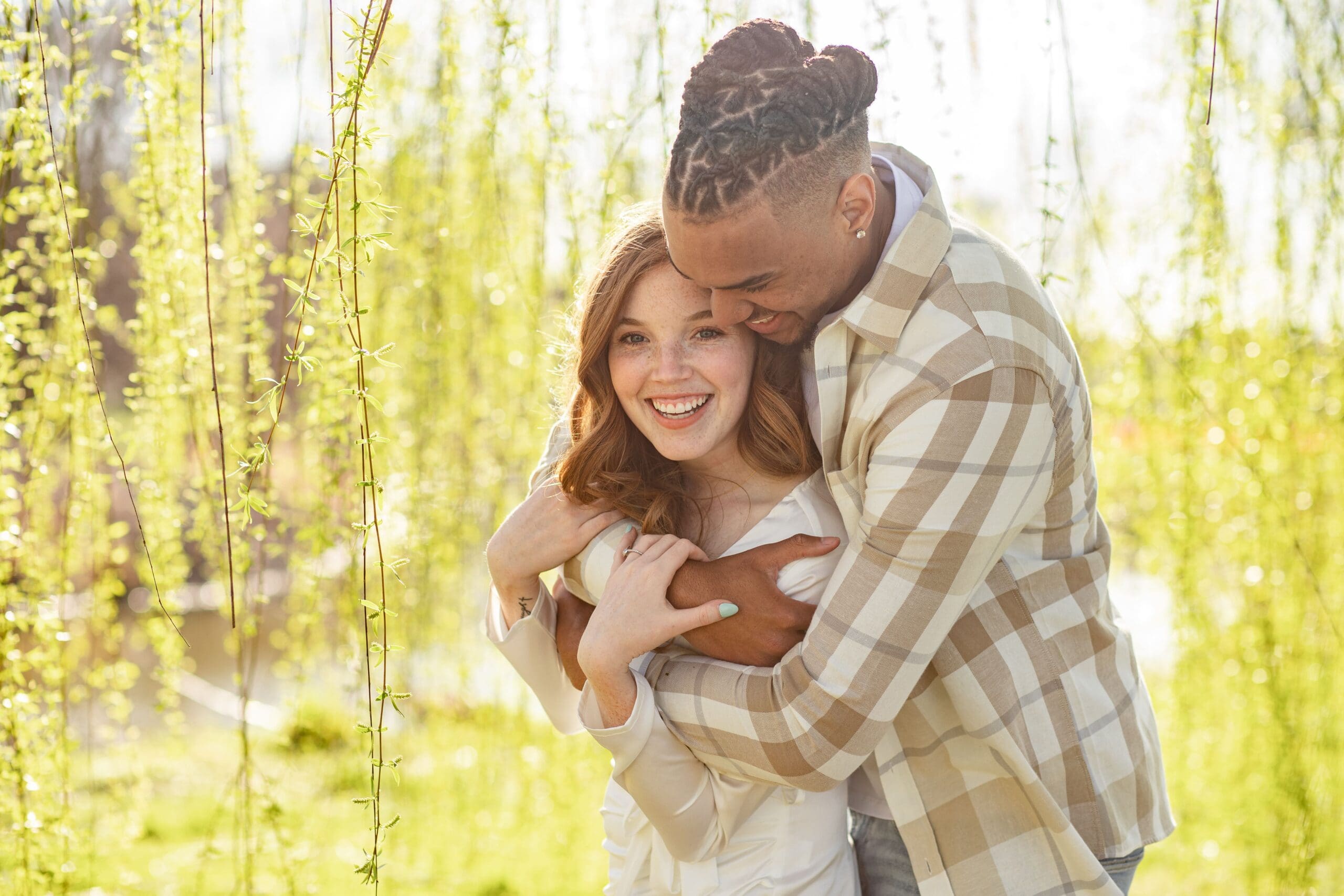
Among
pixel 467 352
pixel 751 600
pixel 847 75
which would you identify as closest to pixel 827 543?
pixel 751 600

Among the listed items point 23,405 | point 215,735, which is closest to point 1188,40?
point 23,405

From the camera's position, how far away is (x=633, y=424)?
156 centimetres

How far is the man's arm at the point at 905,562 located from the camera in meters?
1.14

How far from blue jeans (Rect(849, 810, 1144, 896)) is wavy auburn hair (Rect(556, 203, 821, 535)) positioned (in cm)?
47

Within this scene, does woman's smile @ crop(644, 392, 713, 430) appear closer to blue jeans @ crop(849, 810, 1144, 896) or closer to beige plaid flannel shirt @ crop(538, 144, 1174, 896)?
beige plaid flannel shirt @ crop(538, 144, 1174, 896)

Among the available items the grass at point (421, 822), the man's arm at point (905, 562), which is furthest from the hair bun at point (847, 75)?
the grass at point (421, 822)

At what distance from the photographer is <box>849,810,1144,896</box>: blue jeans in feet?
4.59

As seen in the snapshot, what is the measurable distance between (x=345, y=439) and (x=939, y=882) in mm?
1379

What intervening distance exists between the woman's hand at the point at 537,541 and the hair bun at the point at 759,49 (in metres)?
0.61

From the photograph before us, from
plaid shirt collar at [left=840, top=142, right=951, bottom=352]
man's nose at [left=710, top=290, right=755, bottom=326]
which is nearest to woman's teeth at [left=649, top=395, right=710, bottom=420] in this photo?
man's nose at [left=710, top=290, right=755, bottom=326]

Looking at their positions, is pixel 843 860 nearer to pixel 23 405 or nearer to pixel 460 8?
pixel 23 405

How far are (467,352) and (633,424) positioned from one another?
1513 mm

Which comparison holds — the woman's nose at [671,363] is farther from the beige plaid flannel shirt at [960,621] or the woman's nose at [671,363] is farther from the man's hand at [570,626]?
the man's hand at [570,626]

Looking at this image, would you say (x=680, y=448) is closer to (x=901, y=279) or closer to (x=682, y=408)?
(x=682, y=408)
